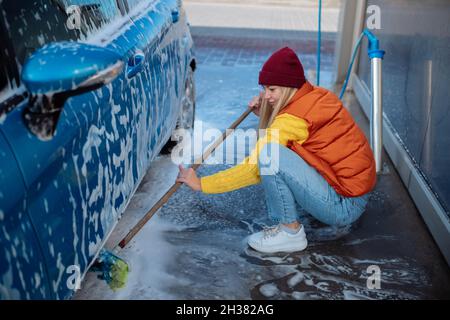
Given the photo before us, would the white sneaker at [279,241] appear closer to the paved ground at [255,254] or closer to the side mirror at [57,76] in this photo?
the paved ground at [255,254]

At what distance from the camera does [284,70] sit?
2.29 metres

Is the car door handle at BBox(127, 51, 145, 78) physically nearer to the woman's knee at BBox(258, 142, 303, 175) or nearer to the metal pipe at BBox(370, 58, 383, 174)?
the woman's knee at BBox(258, 142, 303, 175)

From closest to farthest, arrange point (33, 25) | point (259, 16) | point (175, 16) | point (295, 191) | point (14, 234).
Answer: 1. point (14, 234)
2. point (33, 25)
3. point (295, 191)
4. point (175, 16)
5. point (259, 16)

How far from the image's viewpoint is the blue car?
128 centimetres

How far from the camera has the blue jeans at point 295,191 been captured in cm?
233

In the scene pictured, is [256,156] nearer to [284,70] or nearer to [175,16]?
[284,70]

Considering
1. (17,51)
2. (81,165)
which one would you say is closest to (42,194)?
(81,165)

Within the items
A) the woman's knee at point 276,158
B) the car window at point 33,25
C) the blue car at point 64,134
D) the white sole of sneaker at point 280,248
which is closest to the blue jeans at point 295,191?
the woman's knee at point 276,158

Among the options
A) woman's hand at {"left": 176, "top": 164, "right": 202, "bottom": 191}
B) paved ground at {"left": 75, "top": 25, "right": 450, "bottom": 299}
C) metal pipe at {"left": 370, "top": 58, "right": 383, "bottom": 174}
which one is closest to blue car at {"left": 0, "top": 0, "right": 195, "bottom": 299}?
woman's hand at {"left": 176, "top": 164, "right": 202, "bottom": 191}

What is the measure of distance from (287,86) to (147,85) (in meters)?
0.63

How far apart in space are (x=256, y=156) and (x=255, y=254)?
547 mm

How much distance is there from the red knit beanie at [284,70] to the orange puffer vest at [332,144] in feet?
0.21

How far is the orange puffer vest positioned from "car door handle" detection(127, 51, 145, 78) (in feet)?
2.14

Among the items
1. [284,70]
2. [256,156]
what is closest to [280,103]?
[284,70]
